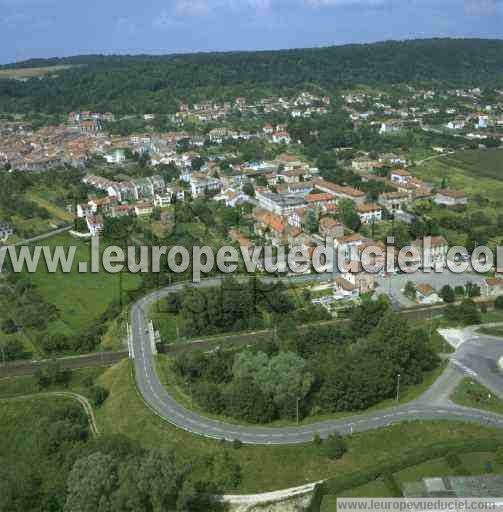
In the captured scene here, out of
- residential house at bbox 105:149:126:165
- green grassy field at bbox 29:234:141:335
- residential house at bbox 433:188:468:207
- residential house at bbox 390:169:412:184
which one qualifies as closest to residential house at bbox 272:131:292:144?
residential house at bbox 105:149:126:165

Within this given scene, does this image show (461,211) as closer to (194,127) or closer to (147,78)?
(194,127)

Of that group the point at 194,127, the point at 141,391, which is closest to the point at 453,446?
the point at 141,391

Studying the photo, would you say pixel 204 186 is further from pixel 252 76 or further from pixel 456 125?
pixel 252 76

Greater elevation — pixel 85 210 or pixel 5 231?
pixel 85 210

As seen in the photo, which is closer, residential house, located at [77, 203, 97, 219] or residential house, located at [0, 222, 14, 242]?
residential house, located at [0, 222, 14, 242]

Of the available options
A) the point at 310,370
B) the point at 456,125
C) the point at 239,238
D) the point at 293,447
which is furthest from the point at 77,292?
the point at 456,125

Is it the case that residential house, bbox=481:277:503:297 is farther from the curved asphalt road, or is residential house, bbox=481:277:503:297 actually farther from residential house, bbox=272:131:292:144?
residential house, bbox=272:131:292:144
